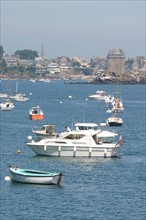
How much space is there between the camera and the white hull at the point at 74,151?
207ft

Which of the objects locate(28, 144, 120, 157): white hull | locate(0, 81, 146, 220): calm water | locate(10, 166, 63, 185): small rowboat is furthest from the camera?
locate(28, 144, 120, 157): white hull

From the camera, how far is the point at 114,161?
62.2 m

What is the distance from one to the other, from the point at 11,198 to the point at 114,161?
16200 mm

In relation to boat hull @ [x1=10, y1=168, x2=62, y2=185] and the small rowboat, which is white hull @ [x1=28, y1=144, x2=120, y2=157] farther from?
boat hull @ [x1=10, y1=168, x2=62, y2=185]

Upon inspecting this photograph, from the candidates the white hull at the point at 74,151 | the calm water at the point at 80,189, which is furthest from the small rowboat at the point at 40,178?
the white hull at the point at 74,151

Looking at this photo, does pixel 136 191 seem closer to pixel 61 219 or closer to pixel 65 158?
pixel 61 219

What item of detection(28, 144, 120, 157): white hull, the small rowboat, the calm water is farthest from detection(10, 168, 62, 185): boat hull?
detection(28, 144, 120, 157): white hull

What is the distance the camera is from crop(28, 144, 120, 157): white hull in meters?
63.2

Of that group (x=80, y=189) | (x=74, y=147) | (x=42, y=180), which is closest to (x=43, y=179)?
(x=42, y=180)

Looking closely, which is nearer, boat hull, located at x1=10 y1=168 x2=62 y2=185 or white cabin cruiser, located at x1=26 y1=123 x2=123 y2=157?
boat hull, located at x1=10 y1=168 x2=62 y2=185

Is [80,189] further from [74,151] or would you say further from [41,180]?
[74,151]

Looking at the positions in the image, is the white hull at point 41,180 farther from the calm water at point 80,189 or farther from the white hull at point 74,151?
the white hull at point 74,151

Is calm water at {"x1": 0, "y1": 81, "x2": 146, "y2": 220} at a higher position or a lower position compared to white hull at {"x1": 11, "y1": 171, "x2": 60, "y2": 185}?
lower

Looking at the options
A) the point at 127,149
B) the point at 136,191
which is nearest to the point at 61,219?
the point at 136,191
